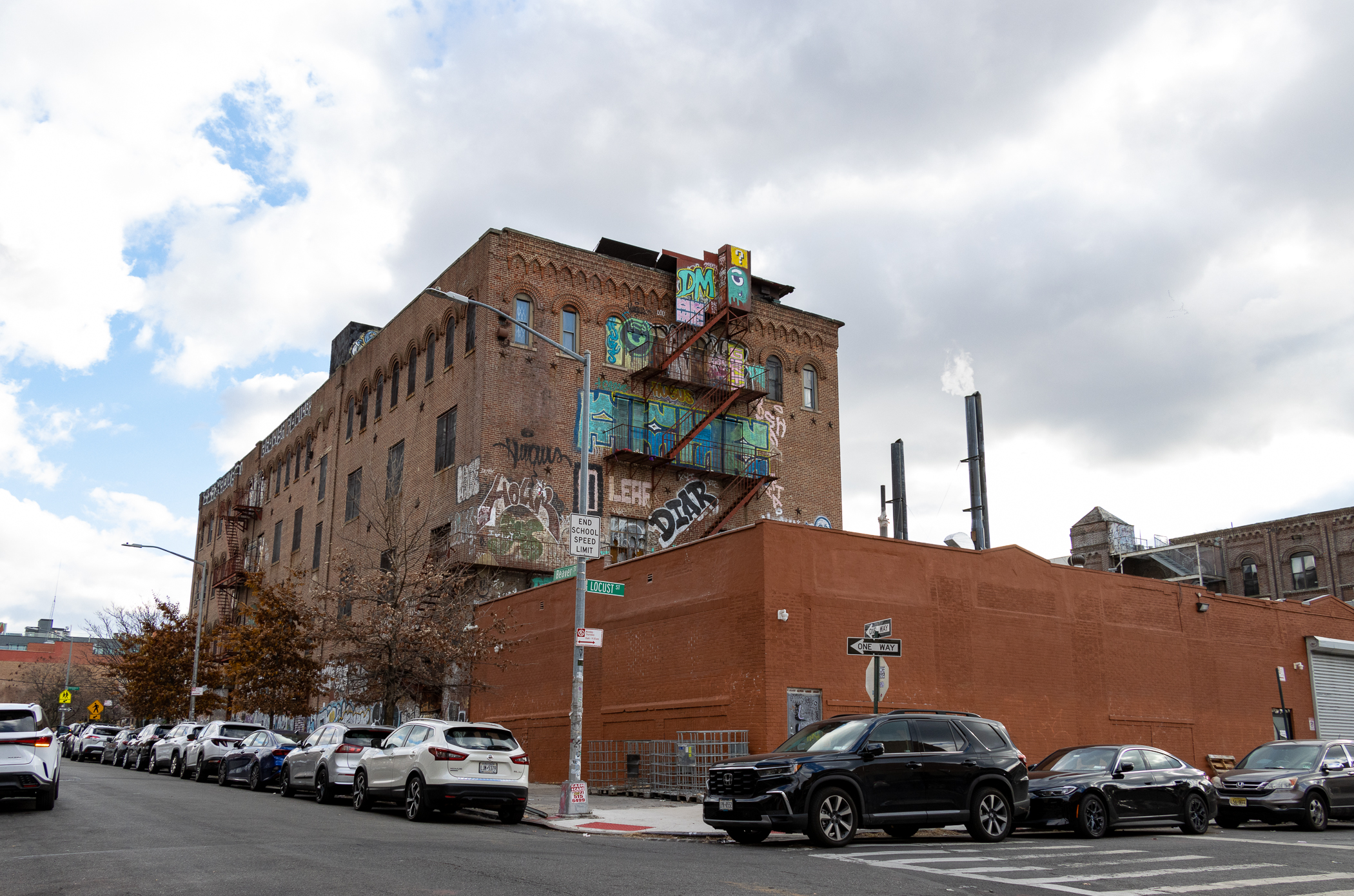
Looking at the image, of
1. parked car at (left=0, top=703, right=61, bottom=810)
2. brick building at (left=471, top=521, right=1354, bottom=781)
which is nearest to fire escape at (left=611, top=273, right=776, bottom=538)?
brick building at (left=471, top=521, right=1354, bottom=781)

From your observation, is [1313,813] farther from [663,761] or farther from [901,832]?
[663,761]

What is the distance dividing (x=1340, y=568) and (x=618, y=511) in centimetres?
4691

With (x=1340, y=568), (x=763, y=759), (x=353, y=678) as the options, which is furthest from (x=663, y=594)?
(x=1340, y=568)

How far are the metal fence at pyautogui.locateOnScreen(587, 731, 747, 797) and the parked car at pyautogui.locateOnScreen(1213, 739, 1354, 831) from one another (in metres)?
8.32

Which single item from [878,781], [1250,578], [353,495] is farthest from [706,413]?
[1250,578]

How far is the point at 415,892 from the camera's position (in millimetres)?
8391

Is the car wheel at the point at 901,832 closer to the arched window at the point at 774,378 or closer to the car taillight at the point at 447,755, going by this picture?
the car taillight at the point at 447,755

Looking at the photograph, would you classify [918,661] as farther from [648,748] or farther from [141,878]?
[141,878]

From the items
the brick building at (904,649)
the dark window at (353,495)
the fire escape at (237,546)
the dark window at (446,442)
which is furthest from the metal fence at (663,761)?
the fire escape at (237,546)

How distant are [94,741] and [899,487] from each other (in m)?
33.9

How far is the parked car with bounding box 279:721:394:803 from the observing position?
19.2 meters

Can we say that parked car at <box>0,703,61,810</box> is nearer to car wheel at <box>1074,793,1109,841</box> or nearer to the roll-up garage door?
car wheel at <box>1074,793,1109,841</box>

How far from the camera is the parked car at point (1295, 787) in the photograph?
1742cm

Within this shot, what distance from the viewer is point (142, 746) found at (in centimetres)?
3438
